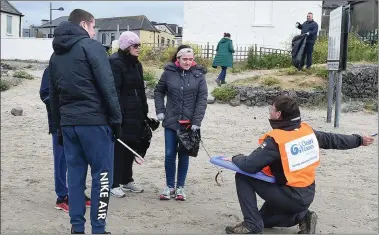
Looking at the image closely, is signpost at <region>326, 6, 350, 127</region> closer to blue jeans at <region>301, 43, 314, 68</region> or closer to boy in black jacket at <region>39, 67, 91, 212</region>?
blue jeans at <region>301, 43, 314, 68</region>

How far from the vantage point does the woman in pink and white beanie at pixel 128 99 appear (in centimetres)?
561

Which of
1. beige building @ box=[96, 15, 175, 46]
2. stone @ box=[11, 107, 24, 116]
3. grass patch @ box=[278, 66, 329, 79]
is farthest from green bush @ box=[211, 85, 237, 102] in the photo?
stone @ box=[11, 107, 24, 116]

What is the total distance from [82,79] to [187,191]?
2600mm

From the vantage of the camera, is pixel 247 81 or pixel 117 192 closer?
pixel 117 192

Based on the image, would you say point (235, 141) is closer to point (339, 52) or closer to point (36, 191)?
point (339, 52)

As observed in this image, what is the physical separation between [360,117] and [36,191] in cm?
951

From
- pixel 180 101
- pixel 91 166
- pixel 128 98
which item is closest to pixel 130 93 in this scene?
pixel 128 98

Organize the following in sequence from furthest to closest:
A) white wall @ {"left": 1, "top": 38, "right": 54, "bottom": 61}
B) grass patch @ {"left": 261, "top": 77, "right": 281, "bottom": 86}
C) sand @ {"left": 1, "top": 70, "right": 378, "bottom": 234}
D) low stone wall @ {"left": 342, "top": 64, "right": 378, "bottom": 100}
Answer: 1. white wall @ {"left": 1, "top": 38, "right": 54, "bottom": 61}
2. low stone wall @ {"left": 342, "top": 64, "right": 378, "bottom": 100}
3. grass patch @ {"left": 261, "top": 77, "right": 281, "bottom": 86}
4. sand @ {"left": 1, "top": 70, "right": 378, "bottom": 234}

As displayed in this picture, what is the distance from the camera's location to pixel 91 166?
426 centimetres

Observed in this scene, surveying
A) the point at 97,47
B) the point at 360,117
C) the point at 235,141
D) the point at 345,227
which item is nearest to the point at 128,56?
the point at 97,47

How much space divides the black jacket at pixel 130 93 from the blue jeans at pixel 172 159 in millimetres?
339

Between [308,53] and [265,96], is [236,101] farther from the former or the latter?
[308,53]

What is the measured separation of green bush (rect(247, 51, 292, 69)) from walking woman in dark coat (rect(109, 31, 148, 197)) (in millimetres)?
13343

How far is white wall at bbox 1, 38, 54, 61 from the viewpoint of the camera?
1220 inches
